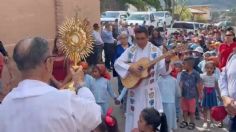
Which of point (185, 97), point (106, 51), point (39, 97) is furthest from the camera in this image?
point (106, 51)

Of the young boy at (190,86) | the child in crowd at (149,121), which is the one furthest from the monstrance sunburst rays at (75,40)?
the young boy at (190,86)

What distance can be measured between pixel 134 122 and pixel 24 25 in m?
6.29

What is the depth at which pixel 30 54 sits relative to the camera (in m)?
3.16

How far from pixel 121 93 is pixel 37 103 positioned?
5.53 m

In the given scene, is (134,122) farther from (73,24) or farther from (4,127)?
(4,127)

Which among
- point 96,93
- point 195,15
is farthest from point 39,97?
point 195,15

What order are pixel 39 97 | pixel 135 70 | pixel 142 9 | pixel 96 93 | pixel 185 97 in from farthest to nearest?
1. pixel 142 9
2. pixel 185 97
3. pixel 96 93
4. pixel 135 70
5. pixel 39 97

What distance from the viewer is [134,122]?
23.4ft

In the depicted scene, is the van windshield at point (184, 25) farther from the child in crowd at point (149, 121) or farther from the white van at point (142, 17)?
the child in crowd at point (149, 121)

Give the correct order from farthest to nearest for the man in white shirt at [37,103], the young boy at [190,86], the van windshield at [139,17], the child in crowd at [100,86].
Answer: the van windshield at [139,17] < the young boy at [190,86] < the child in crowd at [100,86] < the man in white shirt at [37,103]

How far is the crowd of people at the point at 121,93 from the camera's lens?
316 cm

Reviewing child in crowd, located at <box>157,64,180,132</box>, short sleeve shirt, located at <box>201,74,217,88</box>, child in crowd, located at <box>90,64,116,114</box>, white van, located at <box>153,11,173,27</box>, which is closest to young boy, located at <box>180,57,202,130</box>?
short sleeve shirt, located at <box>201,74,217,88</box>

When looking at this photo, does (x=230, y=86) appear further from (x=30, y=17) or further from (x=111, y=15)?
(x=111, y=15)

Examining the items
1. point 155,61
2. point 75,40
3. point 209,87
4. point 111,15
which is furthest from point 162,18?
point 75,40
